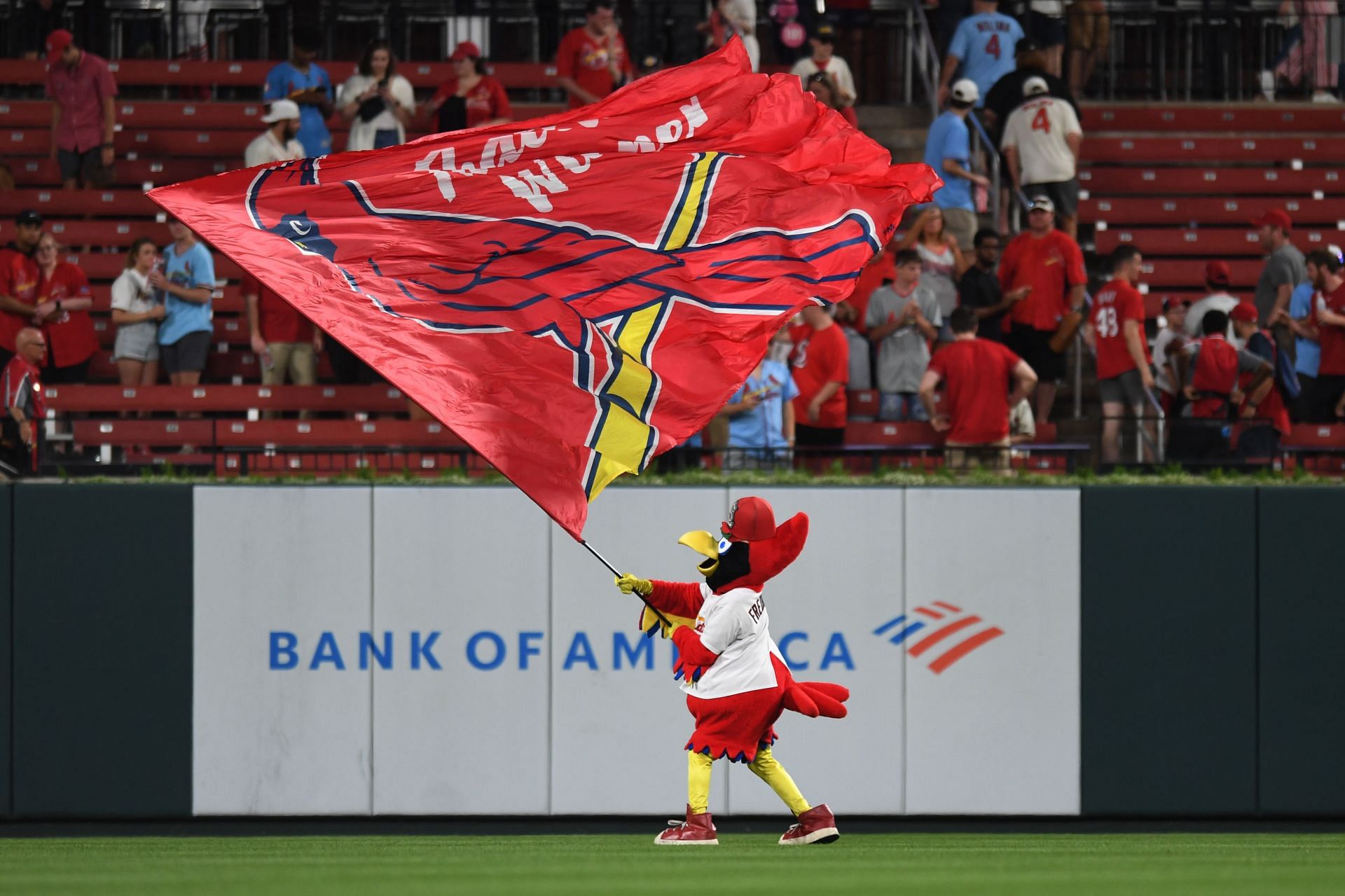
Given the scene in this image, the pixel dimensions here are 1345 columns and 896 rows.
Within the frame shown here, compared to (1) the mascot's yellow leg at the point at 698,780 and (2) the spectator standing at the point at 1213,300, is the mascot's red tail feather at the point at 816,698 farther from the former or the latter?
(2) the spectator standing at the point at 1213,300

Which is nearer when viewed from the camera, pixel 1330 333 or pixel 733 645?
pixel 733 645

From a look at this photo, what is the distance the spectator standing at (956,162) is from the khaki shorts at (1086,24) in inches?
156

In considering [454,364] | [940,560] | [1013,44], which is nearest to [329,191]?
[454,364]

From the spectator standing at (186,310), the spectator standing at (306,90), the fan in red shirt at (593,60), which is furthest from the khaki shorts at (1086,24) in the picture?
the spectator standing at (186,310)

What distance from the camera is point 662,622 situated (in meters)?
10.1

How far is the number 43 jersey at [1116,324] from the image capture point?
47.3ft

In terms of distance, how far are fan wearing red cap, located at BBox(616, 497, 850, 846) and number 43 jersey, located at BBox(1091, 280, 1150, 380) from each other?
5195mm

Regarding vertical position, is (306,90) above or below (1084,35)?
below

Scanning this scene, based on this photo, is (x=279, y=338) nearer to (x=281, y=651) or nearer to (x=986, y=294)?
(x=281, y=651)

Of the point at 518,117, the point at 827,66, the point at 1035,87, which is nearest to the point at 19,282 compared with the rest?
the point at 518,117

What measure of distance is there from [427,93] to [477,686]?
8364 mm

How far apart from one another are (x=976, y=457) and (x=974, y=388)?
0.50m

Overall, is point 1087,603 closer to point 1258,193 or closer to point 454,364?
point 454,364

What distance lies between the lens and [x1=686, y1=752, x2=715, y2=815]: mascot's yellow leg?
9.84 metres
